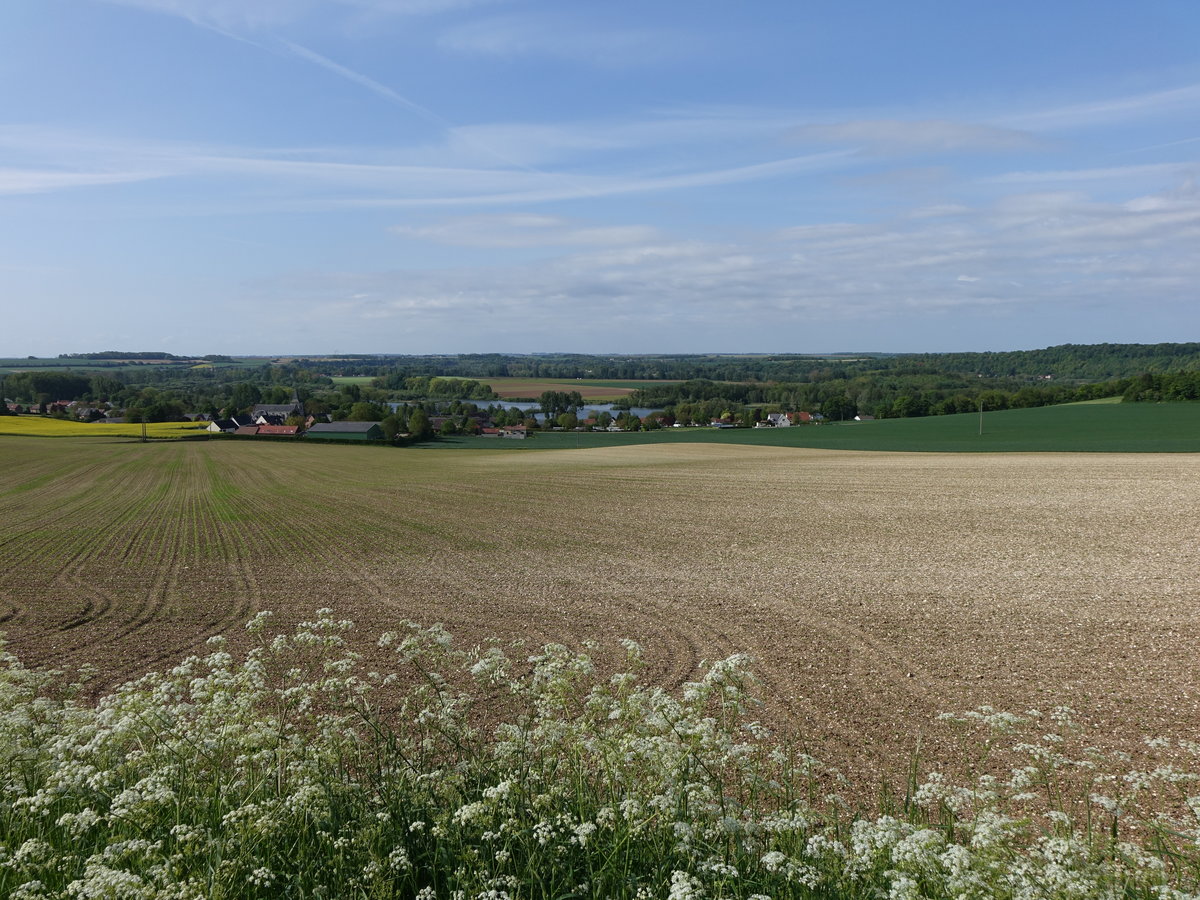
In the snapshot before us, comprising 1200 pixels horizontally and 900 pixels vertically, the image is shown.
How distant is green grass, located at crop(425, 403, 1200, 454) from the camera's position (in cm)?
6372

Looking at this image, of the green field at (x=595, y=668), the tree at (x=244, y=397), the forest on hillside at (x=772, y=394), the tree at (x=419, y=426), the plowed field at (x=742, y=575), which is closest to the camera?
the green field at (x=595, y=668)

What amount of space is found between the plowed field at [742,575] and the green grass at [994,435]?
19696 mm

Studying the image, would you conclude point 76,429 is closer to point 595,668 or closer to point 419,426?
point 419,426

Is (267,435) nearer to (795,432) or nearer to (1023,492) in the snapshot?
(795,432)

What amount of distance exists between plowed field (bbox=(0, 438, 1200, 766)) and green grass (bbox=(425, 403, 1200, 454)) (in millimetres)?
19696

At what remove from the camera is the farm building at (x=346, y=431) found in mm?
88125

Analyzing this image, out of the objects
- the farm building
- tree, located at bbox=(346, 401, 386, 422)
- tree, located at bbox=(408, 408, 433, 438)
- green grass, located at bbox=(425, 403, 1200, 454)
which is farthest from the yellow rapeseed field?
green grass, located at bbox=(425, 403, 1200, 454)

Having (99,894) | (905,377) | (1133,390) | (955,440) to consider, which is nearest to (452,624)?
(99,894)

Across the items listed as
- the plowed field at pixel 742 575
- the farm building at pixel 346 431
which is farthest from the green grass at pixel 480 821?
the farm building at pixel 346 431

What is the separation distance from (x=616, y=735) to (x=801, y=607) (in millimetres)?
12322

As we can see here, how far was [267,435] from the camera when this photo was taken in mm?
91438

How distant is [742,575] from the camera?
20766mm

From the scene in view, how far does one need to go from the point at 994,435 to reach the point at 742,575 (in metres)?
63.8

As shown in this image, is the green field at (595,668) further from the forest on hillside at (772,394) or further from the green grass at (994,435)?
the forest on hillside at (772,394)
